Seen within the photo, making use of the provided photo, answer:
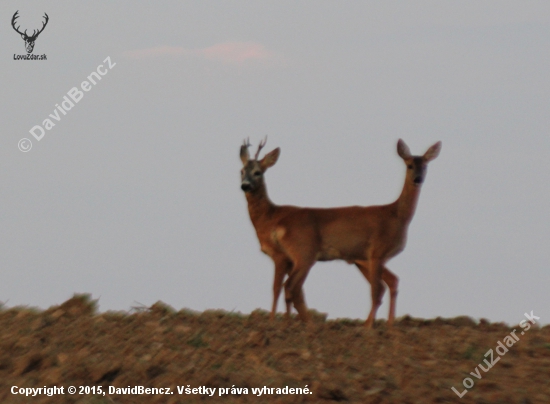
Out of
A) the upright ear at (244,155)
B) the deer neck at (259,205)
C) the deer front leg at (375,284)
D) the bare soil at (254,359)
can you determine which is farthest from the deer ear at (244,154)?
the bare soil at (254,359)

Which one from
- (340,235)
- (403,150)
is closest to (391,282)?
(340,235)

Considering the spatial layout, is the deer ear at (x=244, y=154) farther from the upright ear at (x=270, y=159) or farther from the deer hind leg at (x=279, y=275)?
the deer hind leg at (x=279, y=275)

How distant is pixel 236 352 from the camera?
31.3 feet

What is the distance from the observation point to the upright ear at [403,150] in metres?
13.4

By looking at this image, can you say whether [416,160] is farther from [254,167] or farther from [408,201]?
[254,167]

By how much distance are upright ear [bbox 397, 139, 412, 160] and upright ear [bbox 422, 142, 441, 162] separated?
265 mm

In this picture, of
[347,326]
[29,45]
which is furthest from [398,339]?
[29,45]

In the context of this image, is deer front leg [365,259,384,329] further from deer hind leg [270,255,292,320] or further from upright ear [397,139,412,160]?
upright ear [397,139,412,160]

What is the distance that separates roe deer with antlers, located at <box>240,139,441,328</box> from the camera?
12.9 metres

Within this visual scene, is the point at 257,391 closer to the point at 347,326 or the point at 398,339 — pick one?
the point at 398,339

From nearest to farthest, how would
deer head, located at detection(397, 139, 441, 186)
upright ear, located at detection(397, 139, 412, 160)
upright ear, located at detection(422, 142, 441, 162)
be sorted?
deer head, located at detection(397, 139, 441, 186) < upright ear, located at detection(397, 139, 412, 160) < upright ear, located at detection(422, 142, 441, 162)
